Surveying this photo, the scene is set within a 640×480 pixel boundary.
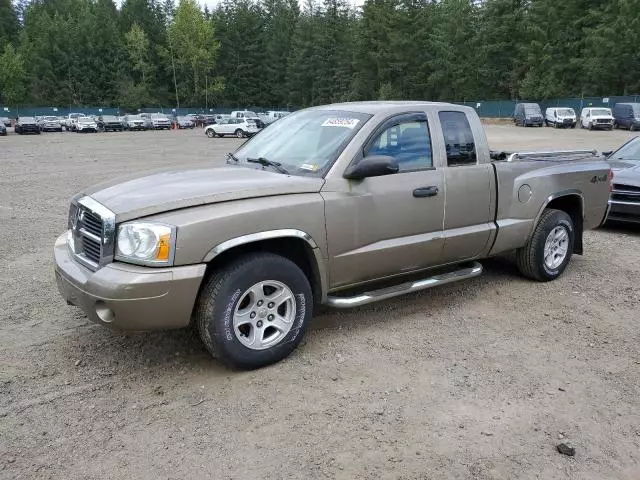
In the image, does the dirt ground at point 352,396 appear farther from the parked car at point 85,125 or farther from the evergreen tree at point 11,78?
the evergreen tree at point 11,78

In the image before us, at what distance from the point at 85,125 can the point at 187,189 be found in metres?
49.6

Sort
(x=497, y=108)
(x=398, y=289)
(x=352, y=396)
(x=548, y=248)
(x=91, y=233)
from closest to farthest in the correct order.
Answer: (x=352, y=396), (x=91, y=233), (x=398, y=289), (x=548, y=248), (x=497, y=108)

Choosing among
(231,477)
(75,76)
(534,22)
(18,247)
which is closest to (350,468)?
(231,477)

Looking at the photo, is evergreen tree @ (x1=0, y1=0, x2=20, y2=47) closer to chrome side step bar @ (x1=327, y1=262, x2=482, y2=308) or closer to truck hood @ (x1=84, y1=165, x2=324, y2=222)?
truck hood @ (x1=84, y1=165, x2=324, y2=222)

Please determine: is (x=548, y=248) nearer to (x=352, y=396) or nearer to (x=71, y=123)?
(x=352, y=396)

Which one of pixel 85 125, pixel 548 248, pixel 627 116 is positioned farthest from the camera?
pixel 85 125

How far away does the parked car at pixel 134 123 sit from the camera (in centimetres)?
5322

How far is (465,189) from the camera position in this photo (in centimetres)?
489

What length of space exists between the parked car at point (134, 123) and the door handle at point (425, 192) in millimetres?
53116

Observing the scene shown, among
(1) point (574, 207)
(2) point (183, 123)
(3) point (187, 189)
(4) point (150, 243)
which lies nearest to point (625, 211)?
(1) point (574, 207)

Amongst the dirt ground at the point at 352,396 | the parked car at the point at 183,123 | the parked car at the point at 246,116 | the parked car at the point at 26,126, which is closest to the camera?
the dirt ground at the point at 352,396

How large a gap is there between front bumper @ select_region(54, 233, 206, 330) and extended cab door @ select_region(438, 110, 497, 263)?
92.1 inches

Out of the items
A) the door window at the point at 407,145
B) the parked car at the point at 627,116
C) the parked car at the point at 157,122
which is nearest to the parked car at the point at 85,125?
the parked car at the point at 157,122

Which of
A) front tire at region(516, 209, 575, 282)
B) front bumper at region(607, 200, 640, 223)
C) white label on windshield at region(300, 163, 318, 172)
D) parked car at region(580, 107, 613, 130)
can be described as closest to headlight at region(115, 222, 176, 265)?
white label on windshield at region(300, 163, 318, 172)
